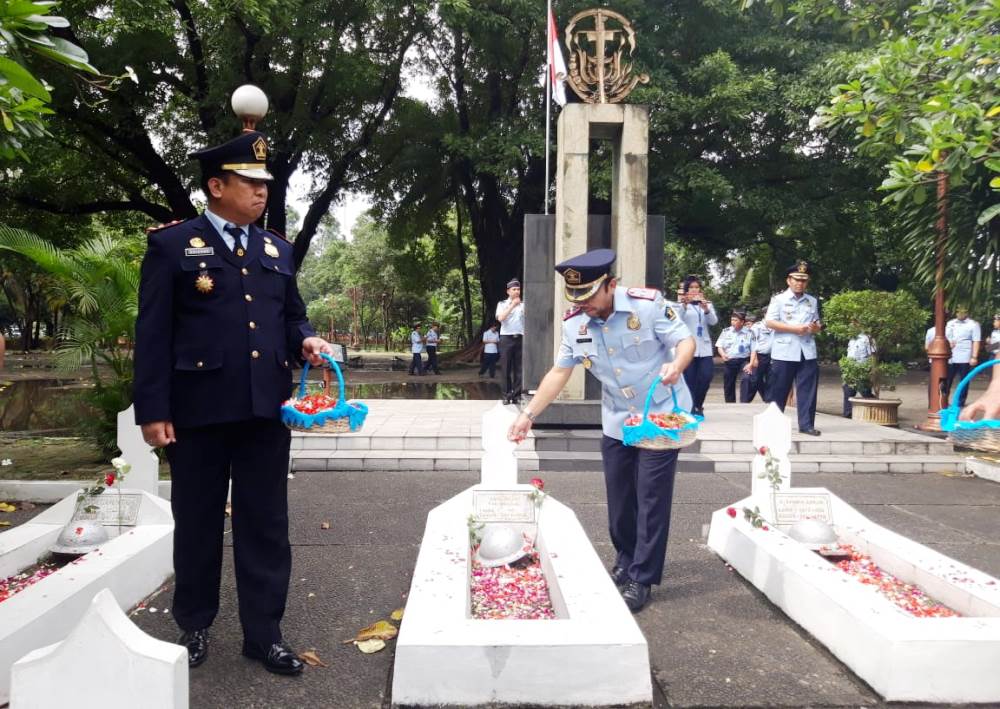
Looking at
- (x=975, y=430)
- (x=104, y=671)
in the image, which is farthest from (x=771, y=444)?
(x=104, y=671)

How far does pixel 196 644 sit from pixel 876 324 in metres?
11.3

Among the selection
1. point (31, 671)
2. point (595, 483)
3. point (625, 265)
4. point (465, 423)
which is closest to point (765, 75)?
point (625, 265)

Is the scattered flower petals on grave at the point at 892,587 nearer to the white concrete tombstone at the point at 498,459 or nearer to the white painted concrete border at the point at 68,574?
the white concrete tombstone at the point at 498,459

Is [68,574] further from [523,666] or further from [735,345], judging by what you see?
[735,345]

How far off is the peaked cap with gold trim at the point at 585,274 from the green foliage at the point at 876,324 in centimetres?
931

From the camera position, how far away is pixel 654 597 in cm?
414

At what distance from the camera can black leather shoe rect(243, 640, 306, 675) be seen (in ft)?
10.3

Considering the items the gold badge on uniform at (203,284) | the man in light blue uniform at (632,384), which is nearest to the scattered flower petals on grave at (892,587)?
the man in light blue uniform at (632,384)

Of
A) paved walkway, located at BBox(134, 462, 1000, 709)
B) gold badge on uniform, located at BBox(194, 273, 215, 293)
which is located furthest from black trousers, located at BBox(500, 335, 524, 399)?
gold badge on uniform, located at BBox(194, 273, 215, 293)

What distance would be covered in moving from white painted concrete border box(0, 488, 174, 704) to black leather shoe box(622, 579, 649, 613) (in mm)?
2605

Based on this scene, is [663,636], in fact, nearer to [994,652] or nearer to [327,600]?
[994,652]

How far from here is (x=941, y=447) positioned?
8430mm

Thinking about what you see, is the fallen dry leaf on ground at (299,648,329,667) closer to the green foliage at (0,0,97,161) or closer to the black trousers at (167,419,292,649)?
the black trousers at (167,419,292,649)

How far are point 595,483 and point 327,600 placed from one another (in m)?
3.61
